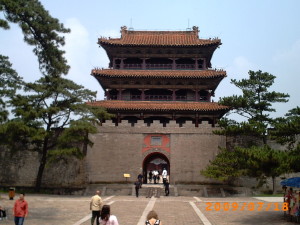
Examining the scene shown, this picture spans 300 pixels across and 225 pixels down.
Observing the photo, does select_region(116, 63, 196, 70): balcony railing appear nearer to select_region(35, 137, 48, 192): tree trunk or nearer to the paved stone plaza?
select_region(35, 137, 48, 192): tree trunk

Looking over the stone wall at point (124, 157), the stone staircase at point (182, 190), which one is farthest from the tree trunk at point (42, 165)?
the stone staircase at point (182, 190)

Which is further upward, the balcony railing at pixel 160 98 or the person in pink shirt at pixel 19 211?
the balcony railing at pixel 160 98

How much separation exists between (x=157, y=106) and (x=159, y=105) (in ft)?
0.86

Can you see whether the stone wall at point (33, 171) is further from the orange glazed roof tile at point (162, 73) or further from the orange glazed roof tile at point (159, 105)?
the orange glazed roof tile at point (162, 73)

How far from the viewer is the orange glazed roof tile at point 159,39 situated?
30609 millimetres

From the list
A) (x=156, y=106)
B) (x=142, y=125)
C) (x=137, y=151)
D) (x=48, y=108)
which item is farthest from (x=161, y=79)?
(x=48, y=108)

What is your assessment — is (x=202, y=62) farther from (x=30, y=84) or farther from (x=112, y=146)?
(x=30, y=84)

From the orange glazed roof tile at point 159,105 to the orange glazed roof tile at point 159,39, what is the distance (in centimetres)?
543

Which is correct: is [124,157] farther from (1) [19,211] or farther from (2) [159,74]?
(1) [19,211]

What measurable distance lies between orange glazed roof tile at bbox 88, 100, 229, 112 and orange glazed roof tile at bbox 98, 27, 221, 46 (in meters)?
5.43

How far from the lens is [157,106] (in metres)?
28.0

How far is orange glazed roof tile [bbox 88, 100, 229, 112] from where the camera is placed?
90.2ft

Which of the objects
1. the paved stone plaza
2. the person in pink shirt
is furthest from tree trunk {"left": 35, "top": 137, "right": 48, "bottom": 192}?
the person in pink shirt

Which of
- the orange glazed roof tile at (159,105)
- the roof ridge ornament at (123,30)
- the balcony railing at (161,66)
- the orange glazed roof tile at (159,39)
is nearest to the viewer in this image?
the orange glazed roof tile at (159,105)
